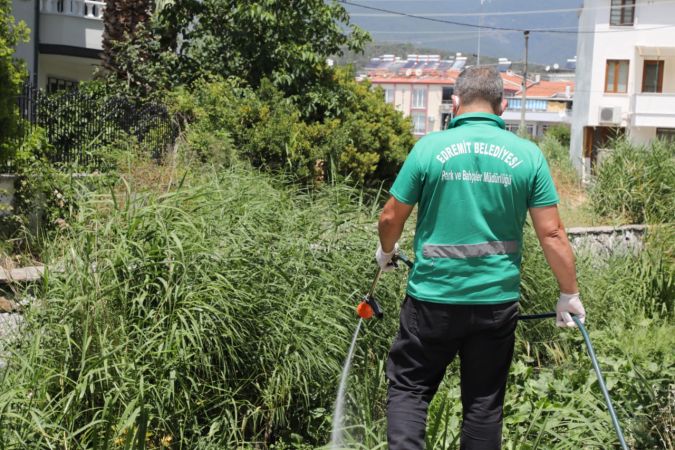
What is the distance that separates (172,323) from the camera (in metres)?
4.48

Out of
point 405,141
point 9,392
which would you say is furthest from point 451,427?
point 405,141

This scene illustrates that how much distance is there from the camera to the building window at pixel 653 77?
135 ft

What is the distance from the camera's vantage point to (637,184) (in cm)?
1259

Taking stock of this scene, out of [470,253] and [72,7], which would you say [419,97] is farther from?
[470,253]

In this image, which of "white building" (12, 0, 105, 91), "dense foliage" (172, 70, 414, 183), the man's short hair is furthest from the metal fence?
"white building" (12, 0, 105, 91)

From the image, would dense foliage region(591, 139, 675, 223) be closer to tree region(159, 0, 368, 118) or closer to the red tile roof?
tree region(159, 0, 368, 118)

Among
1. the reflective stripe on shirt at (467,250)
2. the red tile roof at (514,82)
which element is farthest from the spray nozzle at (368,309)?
the red tile roof at (514,82)

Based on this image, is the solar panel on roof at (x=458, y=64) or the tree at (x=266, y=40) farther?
the solar panel on roof at (x=458, y=64)

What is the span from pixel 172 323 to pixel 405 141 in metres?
9.47

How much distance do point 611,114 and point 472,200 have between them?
39113 mm

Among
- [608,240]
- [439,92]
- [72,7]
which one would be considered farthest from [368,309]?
[439,92]

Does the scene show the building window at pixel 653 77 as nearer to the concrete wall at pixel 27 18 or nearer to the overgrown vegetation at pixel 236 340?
the concrete wall at pixel 27 18

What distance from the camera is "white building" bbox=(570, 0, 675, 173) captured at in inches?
1566

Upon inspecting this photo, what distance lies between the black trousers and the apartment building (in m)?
96.1
